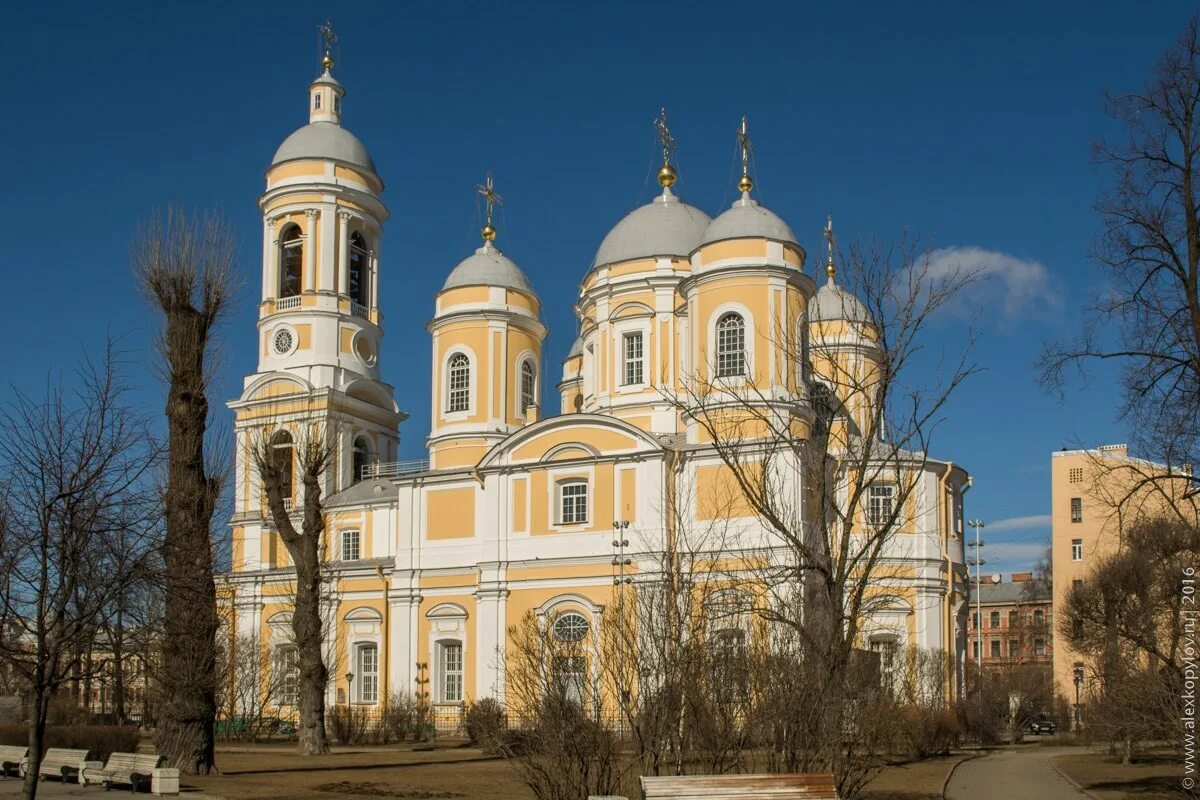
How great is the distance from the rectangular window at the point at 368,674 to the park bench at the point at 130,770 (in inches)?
884

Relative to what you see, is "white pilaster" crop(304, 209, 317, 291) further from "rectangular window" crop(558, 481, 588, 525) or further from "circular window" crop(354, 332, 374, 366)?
"rectangular window" crop(558, 481, 588, 525)

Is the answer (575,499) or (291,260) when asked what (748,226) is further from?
(291,260)

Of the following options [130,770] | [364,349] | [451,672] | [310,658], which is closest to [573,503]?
[451,672]

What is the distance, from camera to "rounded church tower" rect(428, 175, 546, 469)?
46188 mm

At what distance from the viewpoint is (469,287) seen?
47.7 meters

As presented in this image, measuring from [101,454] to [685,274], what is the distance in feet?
94.8

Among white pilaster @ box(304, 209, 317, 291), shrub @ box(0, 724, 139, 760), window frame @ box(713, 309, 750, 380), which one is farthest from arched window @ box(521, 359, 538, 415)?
shrub @ box(0, 724, 139, 760)

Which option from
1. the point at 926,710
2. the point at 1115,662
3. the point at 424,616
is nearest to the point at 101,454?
the point at 1115,662

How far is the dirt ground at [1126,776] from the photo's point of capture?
70.3 ft

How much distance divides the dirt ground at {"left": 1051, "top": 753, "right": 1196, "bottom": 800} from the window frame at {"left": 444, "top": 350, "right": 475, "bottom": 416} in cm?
2229

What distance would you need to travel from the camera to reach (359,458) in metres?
49.9

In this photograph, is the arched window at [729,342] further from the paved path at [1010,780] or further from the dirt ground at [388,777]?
the paved path at [1010,780]

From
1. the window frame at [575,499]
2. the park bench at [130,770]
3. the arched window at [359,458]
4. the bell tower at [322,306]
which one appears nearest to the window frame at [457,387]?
the bell tower at [322,306]

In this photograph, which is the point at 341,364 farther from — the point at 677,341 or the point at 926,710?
the point at 926,710
